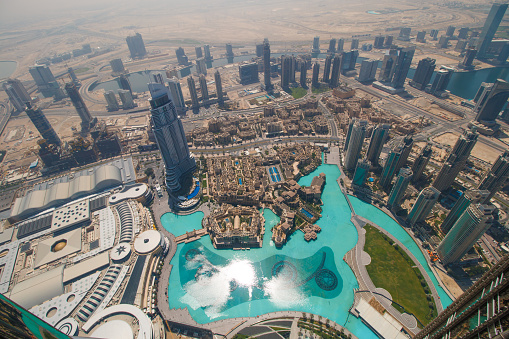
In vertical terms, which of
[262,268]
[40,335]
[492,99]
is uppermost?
[40,335]

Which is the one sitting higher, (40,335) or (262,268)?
(40,335)

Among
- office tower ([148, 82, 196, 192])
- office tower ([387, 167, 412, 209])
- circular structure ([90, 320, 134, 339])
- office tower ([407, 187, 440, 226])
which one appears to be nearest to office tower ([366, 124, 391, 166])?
office tower ([387, 167, 412, 209])

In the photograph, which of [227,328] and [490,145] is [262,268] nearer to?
[227,328]

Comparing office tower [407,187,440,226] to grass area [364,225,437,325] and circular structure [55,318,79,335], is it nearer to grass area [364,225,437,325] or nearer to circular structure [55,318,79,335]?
grass area [364,225,437,325]

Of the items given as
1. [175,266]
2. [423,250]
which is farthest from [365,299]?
[175,266]

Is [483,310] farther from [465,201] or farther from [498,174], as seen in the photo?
[498,174]

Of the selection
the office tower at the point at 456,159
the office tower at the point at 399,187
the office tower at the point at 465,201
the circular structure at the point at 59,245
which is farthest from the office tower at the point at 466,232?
the circular structure at the point at 59,245
